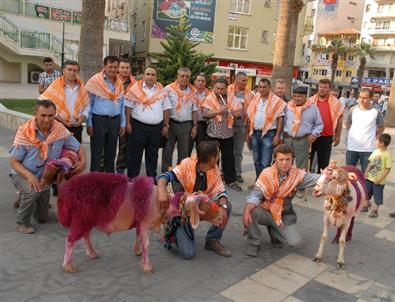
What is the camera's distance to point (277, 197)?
4.39 metres

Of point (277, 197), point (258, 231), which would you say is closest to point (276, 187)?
point (277, 197)

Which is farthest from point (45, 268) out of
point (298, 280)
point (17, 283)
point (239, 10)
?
point (239, 10)

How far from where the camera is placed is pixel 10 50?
23.2m

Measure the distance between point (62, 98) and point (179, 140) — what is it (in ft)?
6.73

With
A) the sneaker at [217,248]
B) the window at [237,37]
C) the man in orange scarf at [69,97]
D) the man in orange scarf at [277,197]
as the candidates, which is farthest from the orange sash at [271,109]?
the window at [237,37]

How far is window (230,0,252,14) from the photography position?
35.9 m

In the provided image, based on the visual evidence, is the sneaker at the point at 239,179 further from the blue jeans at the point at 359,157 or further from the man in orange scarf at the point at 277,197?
the man in orange scarf at the point at 277,197

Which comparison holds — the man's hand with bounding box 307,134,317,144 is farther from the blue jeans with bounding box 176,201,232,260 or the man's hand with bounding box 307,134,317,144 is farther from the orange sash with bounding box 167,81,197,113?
the blue jeans with bounding box 176,201,232,260

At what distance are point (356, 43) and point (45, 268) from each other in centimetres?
6248

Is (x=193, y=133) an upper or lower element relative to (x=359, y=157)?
upper

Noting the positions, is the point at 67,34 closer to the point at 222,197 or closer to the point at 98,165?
the point at 98,165

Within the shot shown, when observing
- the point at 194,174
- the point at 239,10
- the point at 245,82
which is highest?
the point at 239,10

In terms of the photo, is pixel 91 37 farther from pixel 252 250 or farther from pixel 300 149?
pixel 252 250

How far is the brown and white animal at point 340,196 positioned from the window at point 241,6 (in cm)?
3387
